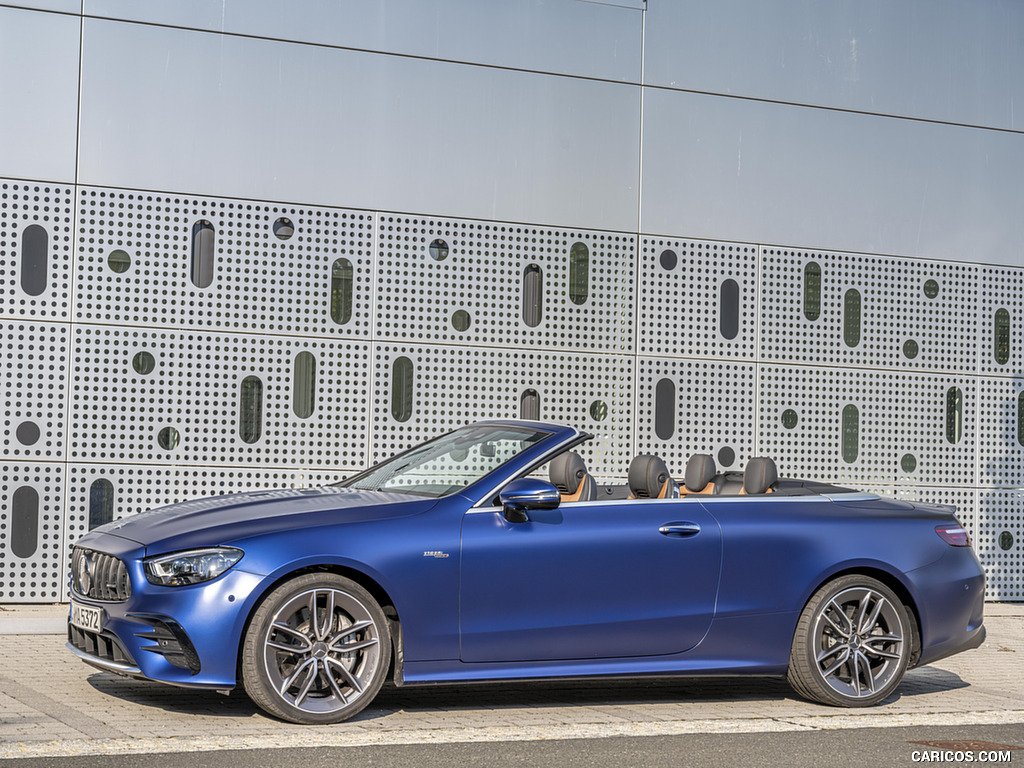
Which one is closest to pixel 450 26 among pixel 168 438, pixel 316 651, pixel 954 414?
pixel 168 438

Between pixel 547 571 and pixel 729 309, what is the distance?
22.1 feet

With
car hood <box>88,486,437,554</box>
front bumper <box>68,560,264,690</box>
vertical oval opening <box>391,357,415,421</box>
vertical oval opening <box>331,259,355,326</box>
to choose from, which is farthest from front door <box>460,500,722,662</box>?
vertical oval opening <box>331,259,355,326</box>

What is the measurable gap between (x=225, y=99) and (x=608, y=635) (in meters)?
6.73

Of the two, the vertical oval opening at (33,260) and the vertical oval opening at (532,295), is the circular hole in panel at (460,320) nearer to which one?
the vertical oval opening at (532,295)

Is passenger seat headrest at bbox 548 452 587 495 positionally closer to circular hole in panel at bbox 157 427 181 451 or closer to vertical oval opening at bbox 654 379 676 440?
circular hole in panel at bbox 157 427 181 451

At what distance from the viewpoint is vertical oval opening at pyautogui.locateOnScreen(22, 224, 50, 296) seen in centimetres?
1116

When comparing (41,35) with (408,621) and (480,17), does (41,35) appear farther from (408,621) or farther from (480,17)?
(408,621)

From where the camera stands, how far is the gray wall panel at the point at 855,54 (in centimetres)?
1299

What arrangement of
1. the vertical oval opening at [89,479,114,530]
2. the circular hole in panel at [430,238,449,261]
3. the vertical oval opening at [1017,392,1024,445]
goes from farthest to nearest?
the vertical oval opening at [1017,392,1024,445] < the circular hole in panel at [430,238,449,261] < the vertical oval opening at [89,479,114,530]

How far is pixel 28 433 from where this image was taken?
11.1 metres

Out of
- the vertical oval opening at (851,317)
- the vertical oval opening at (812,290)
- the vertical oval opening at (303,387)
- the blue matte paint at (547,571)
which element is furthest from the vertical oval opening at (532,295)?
the blue matte paint at (547,571)

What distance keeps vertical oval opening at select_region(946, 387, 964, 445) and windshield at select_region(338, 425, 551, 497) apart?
7.42 meters

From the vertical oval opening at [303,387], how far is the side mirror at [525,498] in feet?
17.2

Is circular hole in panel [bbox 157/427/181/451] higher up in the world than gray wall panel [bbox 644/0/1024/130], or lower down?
lower down
